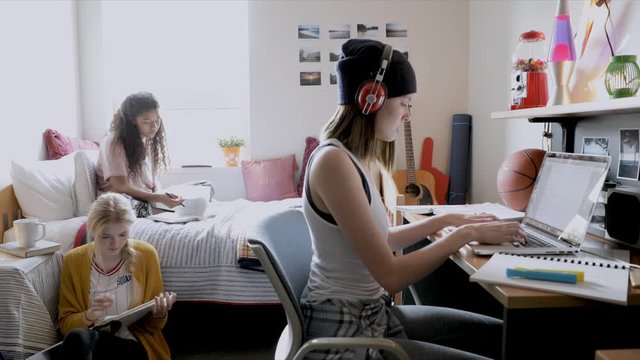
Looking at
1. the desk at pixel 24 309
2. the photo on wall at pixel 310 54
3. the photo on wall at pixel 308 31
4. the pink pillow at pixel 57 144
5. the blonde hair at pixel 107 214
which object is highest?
the photo on wall at pixel 308 31

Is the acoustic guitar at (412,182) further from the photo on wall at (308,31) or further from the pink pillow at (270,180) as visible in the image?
the photo on wall at (308,31)

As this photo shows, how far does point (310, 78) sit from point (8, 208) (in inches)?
84.9

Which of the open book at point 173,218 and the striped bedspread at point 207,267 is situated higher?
the open book at point 173,218

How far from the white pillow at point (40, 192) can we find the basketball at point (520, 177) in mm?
2205

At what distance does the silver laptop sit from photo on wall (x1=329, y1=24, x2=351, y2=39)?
8.12 feet

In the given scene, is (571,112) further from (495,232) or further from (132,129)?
(132,129)

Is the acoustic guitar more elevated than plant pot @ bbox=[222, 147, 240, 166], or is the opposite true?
plant pot @ bbox=[222, 147, 240, 166]

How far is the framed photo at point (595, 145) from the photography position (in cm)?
145

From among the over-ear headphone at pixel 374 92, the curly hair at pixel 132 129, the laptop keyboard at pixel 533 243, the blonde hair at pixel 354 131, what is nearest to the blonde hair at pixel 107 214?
the curly hair at pixel 132 129

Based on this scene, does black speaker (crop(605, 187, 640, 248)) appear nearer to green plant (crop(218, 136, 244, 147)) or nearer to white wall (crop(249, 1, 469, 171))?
white wall (crop(249, 1, 469, 171))

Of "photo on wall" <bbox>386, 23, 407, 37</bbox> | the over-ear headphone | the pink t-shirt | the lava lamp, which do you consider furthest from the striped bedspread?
"photo on wall" <bbox>386, 23, 407, 37</bbox>

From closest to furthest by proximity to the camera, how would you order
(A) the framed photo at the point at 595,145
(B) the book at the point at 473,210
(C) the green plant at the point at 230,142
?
1. (A) the framed photo at the point at 595,145
2. (B) the book at the point at 473,210
3. (C) the green plant at the point at 230,142

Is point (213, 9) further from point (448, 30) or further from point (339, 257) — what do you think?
point (339, 257)

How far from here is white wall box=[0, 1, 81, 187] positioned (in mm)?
2578
